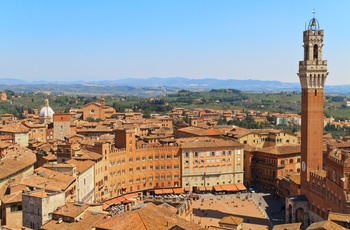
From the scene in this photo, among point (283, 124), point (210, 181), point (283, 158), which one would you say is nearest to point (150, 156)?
point (210, 181)

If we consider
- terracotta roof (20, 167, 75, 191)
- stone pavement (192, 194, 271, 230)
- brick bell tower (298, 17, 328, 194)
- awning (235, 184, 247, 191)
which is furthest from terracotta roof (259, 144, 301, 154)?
terracotta roof (20, 167, 75, 191)

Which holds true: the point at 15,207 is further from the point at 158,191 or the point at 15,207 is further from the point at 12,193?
the point at 158,191

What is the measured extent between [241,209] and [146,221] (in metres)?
31.0

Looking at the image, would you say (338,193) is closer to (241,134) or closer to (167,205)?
(167,205)

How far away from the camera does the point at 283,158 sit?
238ft

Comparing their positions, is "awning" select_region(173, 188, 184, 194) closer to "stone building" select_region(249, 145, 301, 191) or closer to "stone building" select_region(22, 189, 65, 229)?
"stone building" select_region(249, 145, 301, 191)

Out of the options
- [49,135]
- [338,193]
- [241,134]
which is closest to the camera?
[338,193]

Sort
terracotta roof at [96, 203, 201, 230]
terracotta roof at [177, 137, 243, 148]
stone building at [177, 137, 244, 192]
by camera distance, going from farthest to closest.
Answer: terracotta roof at [177, 137, 243, 148]
stone building at [177, 137, 244, 192]
terracotta roof at [96, 203, 201, 230]

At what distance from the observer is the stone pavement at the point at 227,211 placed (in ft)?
177

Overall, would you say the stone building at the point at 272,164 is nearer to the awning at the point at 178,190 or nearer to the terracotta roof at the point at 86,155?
the awning at the point at 178,190

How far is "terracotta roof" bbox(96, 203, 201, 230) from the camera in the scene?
1222 inches

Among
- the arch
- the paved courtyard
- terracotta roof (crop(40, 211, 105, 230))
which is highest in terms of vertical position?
terracotta roof (crop(40, 211, 105, 230))

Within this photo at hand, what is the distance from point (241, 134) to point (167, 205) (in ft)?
157

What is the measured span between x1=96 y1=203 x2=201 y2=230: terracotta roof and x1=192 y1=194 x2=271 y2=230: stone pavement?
60.3 feet
